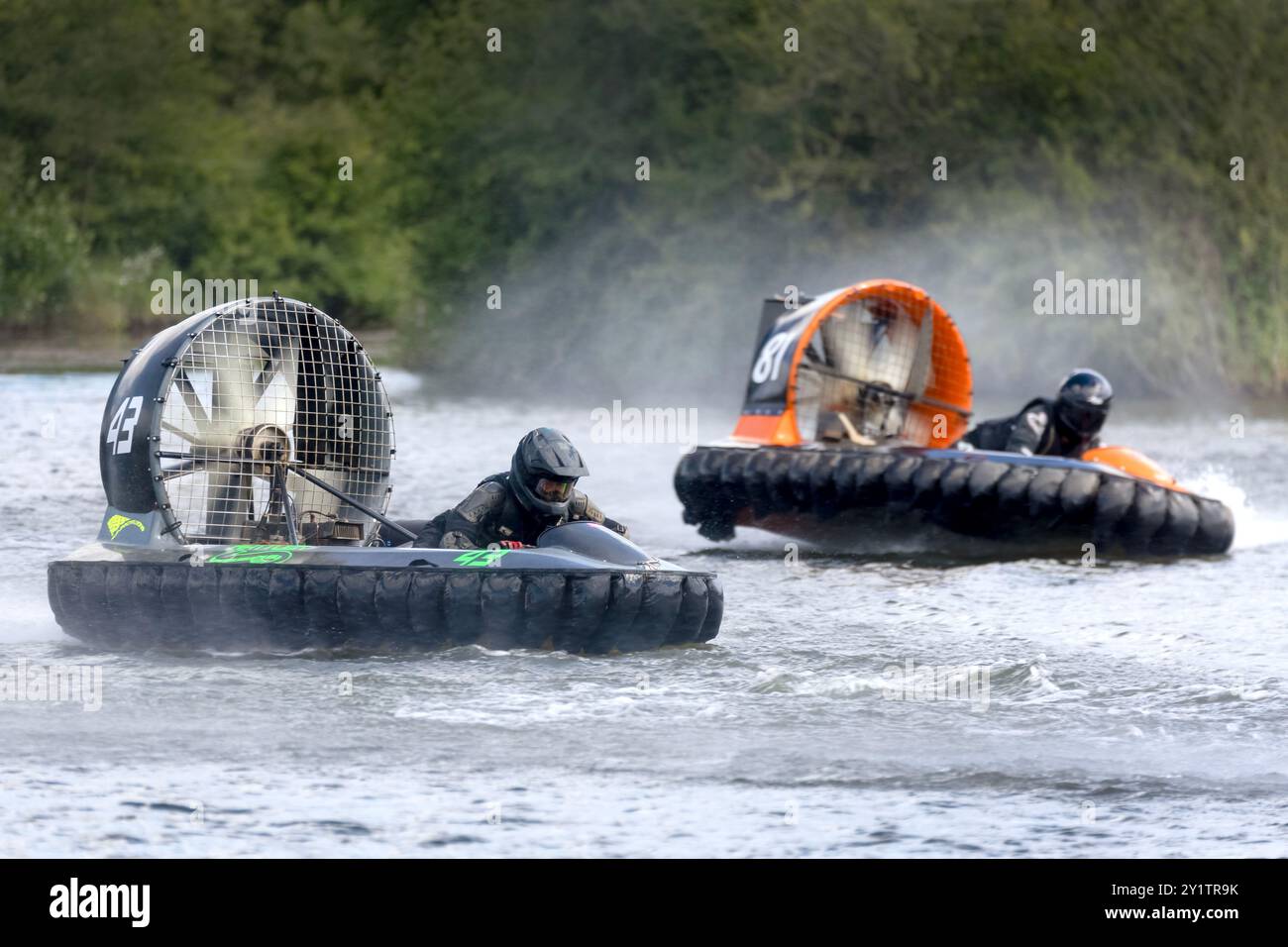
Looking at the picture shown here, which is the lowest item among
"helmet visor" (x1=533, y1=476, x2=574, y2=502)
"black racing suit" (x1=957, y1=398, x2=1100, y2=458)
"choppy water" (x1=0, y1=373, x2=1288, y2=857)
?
"choppy water" (x1=0, y1=373, x2=1288, y2=857)

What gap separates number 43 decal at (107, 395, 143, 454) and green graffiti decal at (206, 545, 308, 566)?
0.52 meters

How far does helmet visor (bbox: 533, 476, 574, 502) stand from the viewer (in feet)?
25.1

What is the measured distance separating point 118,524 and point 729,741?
276 centimetres

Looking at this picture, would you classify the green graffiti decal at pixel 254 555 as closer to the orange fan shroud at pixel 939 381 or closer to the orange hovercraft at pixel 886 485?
the orange hovercraft at pixel 886 485

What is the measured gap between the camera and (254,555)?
7.53m

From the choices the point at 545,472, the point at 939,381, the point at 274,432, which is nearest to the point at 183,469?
the point at 274,432

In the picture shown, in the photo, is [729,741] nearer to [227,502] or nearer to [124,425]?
[227,502]

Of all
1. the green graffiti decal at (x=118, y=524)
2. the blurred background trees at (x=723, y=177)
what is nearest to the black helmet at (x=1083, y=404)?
the green graffiti decal at (x=118, y=524)

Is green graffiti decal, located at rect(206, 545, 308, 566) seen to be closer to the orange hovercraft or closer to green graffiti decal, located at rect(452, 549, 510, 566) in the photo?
green graffiti decal, located at rect(452, 549, 510, 566)

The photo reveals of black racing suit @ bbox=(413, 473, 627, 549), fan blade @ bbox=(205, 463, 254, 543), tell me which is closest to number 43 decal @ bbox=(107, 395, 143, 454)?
fan blade @ bbox=(205, 463, 254, 543)

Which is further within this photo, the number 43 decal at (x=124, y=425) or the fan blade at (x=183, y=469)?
the fan blade at (x=183, y=469)

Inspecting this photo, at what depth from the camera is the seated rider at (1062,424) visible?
1104 cm
